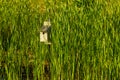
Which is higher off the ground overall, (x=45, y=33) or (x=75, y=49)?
(x=45, y=33)

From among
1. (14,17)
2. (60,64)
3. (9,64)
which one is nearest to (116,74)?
(60,64)

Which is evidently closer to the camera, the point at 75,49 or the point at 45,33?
the point at 45,33

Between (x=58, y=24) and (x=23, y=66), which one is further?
(x=23, y=66)

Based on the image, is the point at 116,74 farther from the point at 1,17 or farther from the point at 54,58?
the point at 1,17

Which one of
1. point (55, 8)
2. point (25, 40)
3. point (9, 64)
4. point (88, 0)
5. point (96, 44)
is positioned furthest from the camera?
point (88, 0)

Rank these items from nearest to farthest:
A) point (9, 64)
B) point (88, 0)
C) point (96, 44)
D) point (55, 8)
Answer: point (96, 44)
point (9, 64)
point (55, 8)
point (88, 0)

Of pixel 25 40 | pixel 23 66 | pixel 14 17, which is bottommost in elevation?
pixel 23 66

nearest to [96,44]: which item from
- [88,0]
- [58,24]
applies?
[58,24]

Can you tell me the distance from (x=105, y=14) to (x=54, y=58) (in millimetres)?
659

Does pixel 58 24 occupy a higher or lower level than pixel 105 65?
higher

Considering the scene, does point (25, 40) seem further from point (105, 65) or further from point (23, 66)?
point (105, 65)

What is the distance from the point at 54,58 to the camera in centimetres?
248

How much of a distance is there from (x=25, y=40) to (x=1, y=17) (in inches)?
16.8

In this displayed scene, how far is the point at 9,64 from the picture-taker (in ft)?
8.47
